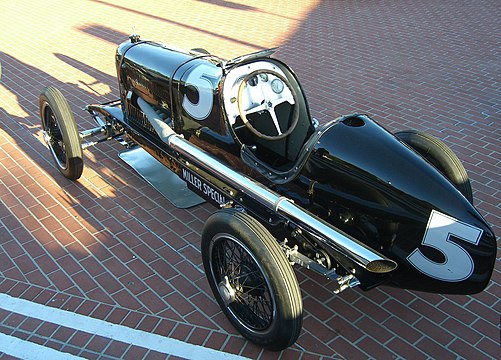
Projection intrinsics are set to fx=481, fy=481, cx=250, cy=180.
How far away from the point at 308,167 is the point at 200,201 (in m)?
→ 1.64

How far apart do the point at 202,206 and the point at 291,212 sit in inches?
70.7

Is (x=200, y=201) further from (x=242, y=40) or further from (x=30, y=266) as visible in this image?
(x=242, y=40)

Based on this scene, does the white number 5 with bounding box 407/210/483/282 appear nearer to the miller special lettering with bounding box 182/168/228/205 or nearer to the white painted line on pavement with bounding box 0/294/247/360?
the white painted line on pavement with bounding box 0/294/247/360

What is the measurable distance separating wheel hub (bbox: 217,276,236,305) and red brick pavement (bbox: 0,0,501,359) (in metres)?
0.29

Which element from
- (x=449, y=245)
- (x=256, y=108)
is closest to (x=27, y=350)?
(x=256, y=108)

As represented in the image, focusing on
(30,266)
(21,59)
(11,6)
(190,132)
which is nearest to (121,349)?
(30,266)

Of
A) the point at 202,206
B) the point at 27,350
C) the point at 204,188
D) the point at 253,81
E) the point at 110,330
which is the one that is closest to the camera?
the point at 27,350

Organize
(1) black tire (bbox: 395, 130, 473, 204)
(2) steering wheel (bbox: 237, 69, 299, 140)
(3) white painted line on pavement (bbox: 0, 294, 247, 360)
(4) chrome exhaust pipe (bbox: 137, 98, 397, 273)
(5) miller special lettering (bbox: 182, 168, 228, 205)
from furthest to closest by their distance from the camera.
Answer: (5) miller special lettering (bbox: 182, 168, 228, 205) < (2) steering wheel (bbox: 237, 69, 299, 140) < (1) black tire (bbox: 395, 130, 473, 204) < (3) white painted line on pavement (bbox: 0, 294, 247, 360) < (4) chrome exhaust pipe (bbox: 137, 98, 397, 273)

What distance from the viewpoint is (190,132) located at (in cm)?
432

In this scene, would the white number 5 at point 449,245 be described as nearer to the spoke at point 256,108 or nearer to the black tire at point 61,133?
the spoke at point 256,108

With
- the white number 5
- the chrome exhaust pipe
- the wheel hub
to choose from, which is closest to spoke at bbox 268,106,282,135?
the chrome exhaust pipe

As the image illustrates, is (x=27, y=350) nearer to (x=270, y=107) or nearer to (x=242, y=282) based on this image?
(x=242, y=282)

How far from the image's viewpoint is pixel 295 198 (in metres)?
3.49

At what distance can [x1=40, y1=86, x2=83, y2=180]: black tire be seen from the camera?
15.5 ft
